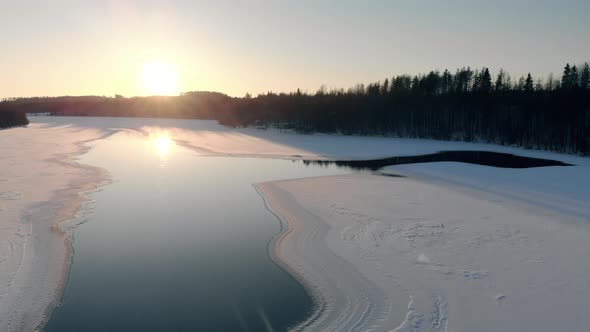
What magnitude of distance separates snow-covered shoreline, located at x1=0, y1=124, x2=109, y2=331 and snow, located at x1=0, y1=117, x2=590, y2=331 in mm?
32

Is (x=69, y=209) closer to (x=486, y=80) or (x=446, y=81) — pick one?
(x=486, y=80)

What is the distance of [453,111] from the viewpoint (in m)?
53.2

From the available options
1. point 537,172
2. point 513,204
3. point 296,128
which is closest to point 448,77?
point 296,128

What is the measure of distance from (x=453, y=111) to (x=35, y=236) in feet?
173

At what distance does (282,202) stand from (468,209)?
6583mm

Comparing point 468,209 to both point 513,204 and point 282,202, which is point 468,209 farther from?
point 282,202

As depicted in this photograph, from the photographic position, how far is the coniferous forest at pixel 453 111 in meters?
40.4

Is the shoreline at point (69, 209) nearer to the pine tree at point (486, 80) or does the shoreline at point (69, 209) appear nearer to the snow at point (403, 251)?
the snow at point (403, 251)

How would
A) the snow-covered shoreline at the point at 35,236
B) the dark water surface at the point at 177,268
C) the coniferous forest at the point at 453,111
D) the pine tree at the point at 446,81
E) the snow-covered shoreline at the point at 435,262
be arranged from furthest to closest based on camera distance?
1. the pine tree at the point at 446,81
2. the coniferous forest at the point at 453,111
3. the snow-covered shoreline at the point at 35,236
4. the snow-covered shoreline at the point at 435,262
5. the dark water surface at the point at 177,268

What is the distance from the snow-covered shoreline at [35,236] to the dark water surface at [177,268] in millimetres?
341

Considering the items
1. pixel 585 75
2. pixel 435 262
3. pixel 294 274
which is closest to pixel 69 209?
pixel 294 274

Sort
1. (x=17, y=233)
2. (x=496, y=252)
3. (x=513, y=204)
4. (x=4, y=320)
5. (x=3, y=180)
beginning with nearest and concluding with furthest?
(x=4, y=320) → (x=496, y=252) → (x=17, y=233) → (x=513, y=204) → (x=3, y=180)

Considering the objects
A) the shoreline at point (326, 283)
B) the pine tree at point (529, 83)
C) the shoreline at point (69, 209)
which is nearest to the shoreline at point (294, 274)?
the shoreline at point (326, 283)

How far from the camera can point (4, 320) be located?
6199mm
